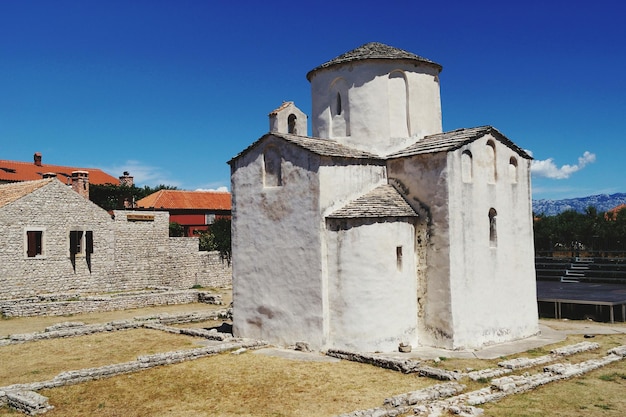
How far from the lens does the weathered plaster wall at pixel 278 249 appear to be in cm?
1467

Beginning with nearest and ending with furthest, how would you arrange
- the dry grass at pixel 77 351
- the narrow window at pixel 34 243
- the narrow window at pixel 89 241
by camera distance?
the dry grass at pixel 77 351
the narrow window at pixel 34 243
the narrow window at pixel 89 241

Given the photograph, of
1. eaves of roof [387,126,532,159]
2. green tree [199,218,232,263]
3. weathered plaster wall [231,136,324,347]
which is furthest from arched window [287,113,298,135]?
green tree [199,218,232,263]

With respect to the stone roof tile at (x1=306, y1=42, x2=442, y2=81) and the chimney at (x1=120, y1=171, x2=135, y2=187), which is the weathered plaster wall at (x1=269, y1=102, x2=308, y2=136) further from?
the chimney at (x1=120, y1=171, x2=135, y2=187)

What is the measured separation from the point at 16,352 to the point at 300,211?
364 inches

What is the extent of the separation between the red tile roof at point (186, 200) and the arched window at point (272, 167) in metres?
32.4

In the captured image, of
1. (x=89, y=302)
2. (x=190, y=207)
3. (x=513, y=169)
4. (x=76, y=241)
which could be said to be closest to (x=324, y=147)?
(x=513, y=169)

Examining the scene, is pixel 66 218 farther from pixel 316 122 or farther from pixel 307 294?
pixel 307 294

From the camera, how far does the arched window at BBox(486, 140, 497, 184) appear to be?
15.8m

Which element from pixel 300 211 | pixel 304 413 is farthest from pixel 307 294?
pixel 304 413

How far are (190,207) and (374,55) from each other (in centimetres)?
3403

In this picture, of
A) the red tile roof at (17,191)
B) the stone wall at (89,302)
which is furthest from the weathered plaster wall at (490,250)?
the red tile roof at (17,191)

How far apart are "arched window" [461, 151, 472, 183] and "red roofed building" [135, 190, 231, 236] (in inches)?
1376

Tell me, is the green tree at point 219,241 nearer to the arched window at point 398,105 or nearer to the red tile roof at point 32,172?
the red tile roof at point 32,172

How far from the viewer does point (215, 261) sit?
3547cm
